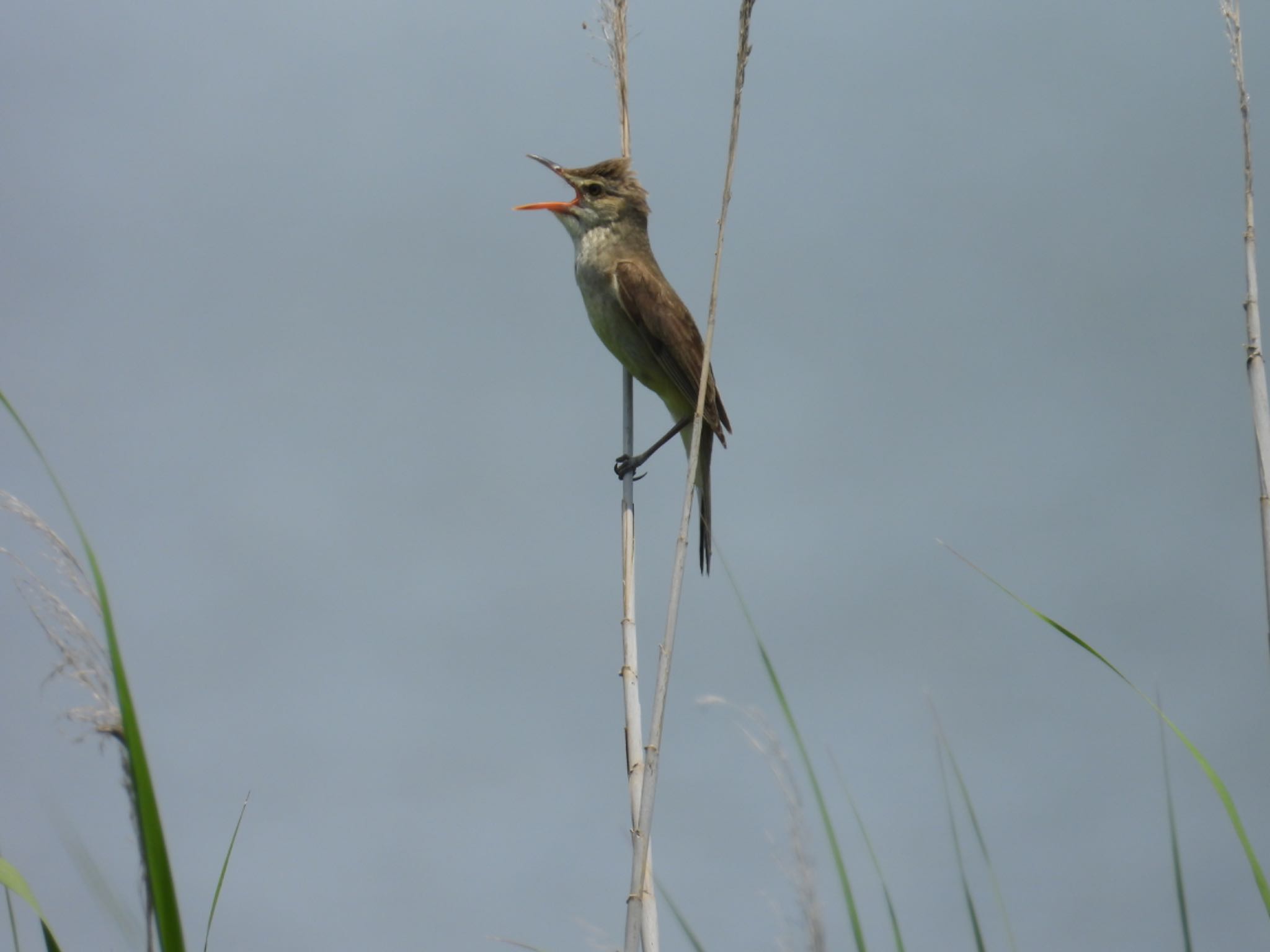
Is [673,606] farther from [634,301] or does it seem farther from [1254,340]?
[634,301]

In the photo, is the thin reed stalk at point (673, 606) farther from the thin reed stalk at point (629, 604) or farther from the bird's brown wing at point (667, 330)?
the bird's brown wing at point (667, 330)

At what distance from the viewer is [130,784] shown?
1.36 metres

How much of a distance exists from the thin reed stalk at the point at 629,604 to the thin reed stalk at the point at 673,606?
0.03 meters

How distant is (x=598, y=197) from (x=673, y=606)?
330cm

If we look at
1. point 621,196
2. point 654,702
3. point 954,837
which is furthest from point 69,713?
point 621,196

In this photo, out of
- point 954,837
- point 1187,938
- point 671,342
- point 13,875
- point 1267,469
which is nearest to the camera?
point 13,875

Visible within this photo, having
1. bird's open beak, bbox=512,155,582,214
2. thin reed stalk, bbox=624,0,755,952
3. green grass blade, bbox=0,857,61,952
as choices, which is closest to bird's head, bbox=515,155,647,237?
bird's open beak, bbox=512,155,582,214

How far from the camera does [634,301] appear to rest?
4961mm

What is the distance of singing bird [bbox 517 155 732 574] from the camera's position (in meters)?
4.92

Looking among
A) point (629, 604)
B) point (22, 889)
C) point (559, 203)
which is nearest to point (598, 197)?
point (559, 203)

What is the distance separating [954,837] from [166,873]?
130 centimetres

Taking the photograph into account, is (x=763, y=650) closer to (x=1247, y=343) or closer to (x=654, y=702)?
(x=654, y=702)

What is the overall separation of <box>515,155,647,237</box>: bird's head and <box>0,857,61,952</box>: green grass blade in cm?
394

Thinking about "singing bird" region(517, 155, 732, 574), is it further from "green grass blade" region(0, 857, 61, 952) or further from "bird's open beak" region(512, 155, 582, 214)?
"green grass blade" region(0, 857, 61, 952)
